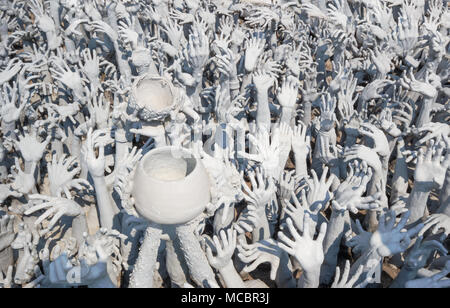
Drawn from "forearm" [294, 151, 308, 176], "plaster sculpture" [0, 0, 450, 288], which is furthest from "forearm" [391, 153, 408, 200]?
"forearm" [294, 151, 308, 176]

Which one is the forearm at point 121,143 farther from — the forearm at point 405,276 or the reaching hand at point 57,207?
the forearm at point 405,276

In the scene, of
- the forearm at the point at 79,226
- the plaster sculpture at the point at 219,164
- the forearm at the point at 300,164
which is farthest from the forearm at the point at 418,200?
the forearm at the point at 79,226

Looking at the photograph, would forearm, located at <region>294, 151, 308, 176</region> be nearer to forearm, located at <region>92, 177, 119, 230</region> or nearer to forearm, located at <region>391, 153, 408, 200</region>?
forearm, located at <region>391, 153, 408, 200</region>

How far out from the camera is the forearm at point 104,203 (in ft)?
10.1

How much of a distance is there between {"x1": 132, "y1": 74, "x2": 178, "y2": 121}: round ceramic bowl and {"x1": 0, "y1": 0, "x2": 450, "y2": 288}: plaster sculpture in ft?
0.04

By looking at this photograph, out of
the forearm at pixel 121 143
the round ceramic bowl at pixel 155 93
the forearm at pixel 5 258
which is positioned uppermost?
the round ceramic bowl at pixel 155 93

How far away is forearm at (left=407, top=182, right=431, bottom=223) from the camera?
119 inches

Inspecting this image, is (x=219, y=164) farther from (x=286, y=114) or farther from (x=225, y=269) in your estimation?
(x=286, y=114)

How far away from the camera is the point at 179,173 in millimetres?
2318

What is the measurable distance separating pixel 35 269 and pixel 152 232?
0.96 m

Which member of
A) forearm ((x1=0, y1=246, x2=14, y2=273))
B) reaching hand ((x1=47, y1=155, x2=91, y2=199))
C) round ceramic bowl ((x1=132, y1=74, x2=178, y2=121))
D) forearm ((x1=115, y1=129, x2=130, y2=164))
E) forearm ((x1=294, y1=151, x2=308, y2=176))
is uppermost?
round ceramic bowl ((x1=132, y1=74, x2=178, y2=121))

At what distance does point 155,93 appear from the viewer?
3.58 metres

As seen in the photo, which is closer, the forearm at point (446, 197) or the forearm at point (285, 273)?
the forearm at point (285, 273)

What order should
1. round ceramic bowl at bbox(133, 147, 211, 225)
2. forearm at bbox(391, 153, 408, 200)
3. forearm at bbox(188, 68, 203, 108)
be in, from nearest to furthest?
1. round ceramic bowl at bbox(133, 147, 211, 225)
2. forearm at bbox(391, 153, 408, 200)
3. forearm at bbox(188, 68, 203, 108)
